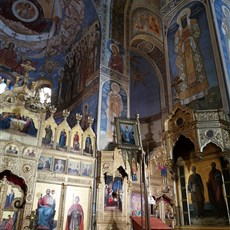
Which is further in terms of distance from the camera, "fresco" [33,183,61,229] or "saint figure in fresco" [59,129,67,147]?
"saint figure in fresco" [59,129,67,147]

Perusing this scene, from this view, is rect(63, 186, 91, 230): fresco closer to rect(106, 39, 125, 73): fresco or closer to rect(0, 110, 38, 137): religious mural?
rect(0, 110, 38, 137): religious mural

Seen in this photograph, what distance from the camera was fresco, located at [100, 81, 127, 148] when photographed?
11.3 meters

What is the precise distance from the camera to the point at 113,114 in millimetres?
12023

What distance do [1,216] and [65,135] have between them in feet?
12.1

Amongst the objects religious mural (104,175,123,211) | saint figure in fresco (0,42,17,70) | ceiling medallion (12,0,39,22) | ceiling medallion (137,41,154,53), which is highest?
ceiling medallion (12,0,39,22)

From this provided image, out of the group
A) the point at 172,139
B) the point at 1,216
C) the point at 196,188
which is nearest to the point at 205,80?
the point at 172,139

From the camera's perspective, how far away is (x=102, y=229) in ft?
30.0

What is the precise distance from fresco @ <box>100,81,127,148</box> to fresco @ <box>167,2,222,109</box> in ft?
15.5

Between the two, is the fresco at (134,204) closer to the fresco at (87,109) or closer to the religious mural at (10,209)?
the fresco at (87,109)

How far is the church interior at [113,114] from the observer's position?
19.7 ft

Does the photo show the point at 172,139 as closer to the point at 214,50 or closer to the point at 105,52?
the point at 214,50

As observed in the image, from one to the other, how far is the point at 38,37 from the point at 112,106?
29.9 ft

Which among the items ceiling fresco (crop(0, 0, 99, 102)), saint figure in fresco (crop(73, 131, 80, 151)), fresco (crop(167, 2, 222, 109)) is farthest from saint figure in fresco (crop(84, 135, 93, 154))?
ceiling fresco (crop(0, 0, 99, 102))

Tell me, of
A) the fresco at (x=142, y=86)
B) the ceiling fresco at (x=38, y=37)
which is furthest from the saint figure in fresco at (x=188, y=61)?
the fresco at (x=142, y=86)
